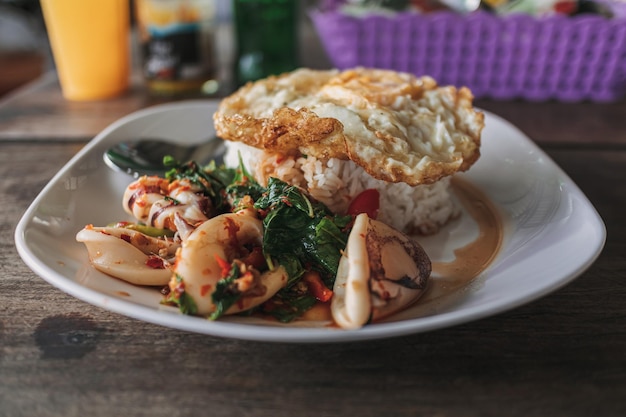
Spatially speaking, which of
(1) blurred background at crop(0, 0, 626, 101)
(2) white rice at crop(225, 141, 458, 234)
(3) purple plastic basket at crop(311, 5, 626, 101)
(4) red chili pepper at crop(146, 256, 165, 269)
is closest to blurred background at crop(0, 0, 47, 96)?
(1) blurred background at crop(0, 0, 626, 101)

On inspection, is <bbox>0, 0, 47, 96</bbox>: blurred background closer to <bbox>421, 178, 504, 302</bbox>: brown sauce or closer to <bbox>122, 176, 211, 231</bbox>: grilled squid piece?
<bbox>122, 176, 211, 231</bbox>: grilled squid piece

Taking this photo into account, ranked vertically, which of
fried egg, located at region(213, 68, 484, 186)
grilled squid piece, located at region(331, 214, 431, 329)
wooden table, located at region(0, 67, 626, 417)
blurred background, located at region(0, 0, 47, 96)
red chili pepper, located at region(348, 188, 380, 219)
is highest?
fried egg, located at region(213, 68, 484, 186)

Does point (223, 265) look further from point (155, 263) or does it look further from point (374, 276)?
point (374, 276)

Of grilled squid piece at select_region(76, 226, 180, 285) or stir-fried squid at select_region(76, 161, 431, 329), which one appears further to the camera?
grilled squid piece at select_region(76, 226, 180, 285)

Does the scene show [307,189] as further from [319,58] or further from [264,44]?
[319,58]

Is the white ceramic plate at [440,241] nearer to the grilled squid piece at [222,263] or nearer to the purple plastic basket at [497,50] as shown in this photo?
the grilled squid piece at [222,263]

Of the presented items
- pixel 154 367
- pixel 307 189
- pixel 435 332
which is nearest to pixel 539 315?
pixel 435 332

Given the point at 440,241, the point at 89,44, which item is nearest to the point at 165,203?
the point at 440,241
